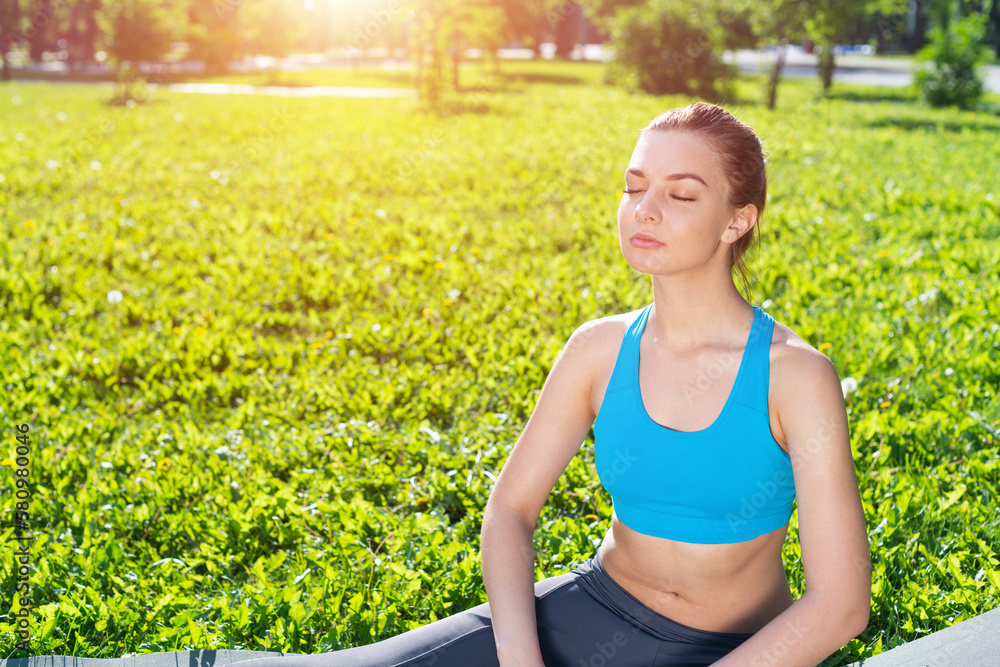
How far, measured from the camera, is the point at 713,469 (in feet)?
6.48

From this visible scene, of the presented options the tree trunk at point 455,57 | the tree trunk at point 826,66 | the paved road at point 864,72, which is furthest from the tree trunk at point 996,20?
the tree trunk at point 455,57

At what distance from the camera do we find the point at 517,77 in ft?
106

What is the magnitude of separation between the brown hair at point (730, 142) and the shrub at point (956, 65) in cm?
2073

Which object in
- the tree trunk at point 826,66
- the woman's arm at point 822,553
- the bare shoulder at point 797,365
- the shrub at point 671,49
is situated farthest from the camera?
the tree trunk at point 826,66

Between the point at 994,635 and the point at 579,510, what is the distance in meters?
1.76

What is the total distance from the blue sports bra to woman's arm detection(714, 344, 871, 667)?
106 mm

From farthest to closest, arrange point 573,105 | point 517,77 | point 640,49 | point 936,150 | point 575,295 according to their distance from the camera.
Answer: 1. point 517,77
2. point 640,49
3. point 573,105
4. point 936,150
5. point 575,295

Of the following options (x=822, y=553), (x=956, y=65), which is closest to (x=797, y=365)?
(x=822, y=553)

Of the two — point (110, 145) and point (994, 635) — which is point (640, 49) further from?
point (994, 635)

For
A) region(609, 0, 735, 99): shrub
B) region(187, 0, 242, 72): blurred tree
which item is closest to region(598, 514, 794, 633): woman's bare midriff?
region(609, 0, 735, 99): shrub

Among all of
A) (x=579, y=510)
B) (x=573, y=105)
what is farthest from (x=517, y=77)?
(x=579, y=510)

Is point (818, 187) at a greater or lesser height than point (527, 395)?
greater

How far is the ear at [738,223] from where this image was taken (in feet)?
6.89

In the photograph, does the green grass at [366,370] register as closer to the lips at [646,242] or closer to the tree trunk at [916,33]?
the lips at [646,242]
